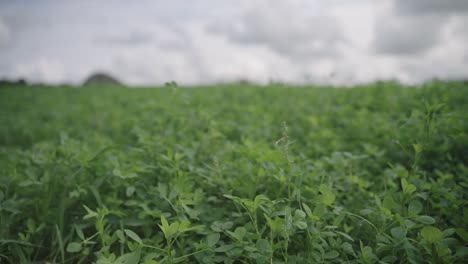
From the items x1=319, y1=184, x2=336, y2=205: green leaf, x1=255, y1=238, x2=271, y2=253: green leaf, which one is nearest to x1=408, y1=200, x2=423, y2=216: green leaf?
x1=319, y1=184, x2=336, y2=205: green leaf

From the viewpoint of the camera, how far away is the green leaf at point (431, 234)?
4.97 feet

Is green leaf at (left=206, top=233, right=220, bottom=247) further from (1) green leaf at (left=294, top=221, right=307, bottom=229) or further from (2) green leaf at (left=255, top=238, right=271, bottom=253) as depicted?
(1) green leaf at (left=294, top=221, right=307, bottom=229)

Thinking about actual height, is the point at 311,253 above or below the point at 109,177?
below

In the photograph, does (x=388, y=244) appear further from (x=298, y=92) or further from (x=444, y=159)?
(x=298, y=92)

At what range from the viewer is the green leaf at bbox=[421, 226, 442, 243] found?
151 cm

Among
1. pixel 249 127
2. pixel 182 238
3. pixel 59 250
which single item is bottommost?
pixel 59 250

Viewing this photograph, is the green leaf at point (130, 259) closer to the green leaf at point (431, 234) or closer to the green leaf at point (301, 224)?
the green leaf at point (301, 224)

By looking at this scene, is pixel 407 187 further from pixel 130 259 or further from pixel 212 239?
pixel 130 259

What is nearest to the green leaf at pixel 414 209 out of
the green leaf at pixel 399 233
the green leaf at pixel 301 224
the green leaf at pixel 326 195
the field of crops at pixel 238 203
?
the field of crops at pixel 238 203

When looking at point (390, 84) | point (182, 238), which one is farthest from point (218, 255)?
point (390, 84)

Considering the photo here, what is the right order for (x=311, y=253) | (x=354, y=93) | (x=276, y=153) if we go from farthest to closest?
(x=354, y=93), (x=276, y=153), (x=311, y=253)

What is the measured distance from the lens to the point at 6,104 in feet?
28.2

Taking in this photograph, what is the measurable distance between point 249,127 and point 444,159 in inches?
83.4

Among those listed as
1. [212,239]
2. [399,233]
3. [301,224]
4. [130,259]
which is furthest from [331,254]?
[130,259]
